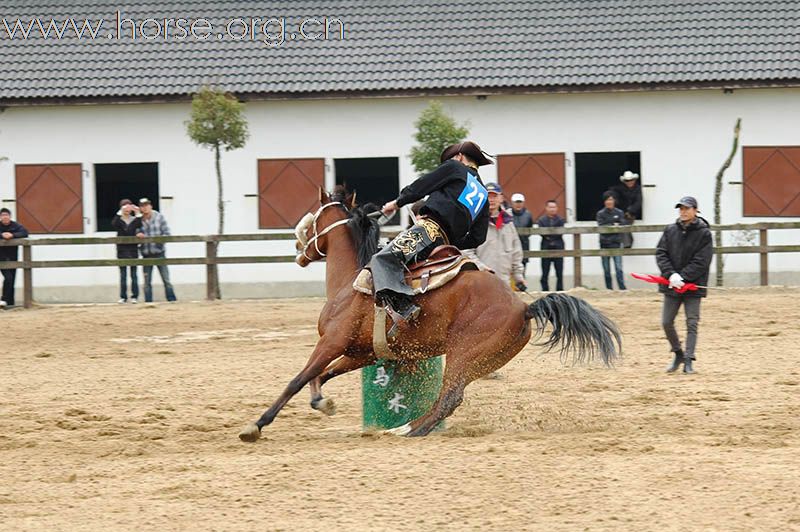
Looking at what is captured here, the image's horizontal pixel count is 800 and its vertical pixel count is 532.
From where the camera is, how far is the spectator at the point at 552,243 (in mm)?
20594

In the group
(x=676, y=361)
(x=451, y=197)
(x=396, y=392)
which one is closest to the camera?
(x=451, y=197)

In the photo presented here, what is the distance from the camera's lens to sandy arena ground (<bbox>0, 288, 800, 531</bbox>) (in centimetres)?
620

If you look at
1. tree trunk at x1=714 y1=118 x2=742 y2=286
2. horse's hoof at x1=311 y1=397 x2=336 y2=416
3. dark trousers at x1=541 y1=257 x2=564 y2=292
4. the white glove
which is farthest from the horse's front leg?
tree trunk at x1=714 y1=118 x2=742 y2=286

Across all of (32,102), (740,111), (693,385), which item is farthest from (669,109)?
(693,385)

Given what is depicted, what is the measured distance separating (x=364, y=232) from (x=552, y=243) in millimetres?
11601

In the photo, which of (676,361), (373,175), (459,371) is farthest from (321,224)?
(373,175)

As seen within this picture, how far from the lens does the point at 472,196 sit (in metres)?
8.55

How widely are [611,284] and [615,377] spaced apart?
30.3 feet

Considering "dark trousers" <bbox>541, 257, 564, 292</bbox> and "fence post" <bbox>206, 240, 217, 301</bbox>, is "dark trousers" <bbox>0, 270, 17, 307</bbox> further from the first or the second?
"dark trousers" <bbox>541, 257, 564, 292</bbox>

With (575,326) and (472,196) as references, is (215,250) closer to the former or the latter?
(472,196)

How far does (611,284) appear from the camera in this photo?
67.1 feet

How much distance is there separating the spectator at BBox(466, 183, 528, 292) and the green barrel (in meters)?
3.26

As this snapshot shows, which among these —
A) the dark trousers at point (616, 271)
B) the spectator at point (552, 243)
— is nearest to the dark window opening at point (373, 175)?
the spectator at point (552, 243)

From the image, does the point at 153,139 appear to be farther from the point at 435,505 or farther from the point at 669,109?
the point at 435,505
